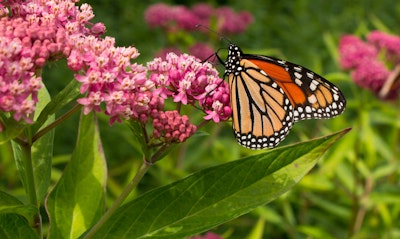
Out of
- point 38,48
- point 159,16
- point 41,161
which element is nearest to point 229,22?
point 159,16

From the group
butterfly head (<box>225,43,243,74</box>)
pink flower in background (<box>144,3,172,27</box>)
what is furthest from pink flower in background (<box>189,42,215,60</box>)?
butterfly head (<box>225,43,243,74</box>)

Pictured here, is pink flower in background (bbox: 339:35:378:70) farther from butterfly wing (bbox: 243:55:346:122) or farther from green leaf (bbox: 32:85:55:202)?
green leaf (bbox: 32:85:55:202)

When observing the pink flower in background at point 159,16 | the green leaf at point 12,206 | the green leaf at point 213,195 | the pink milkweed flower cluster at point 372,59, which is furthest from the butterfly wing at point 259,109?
the pink flower in background at point 159,16

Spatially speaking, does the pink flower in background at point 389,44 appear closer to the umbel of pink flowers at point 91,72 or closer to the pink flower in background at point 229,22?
the pink flower in background at point 229,22

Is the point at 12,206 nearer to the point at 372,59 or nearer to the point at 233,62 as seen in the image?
the point at 233,62

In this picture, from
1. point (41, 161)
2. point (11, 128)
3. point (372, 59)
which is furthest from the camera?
point (372, 59)
